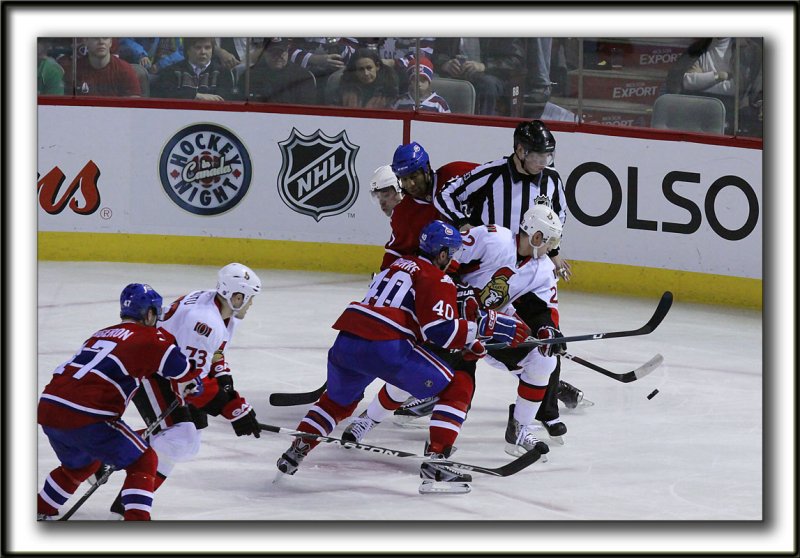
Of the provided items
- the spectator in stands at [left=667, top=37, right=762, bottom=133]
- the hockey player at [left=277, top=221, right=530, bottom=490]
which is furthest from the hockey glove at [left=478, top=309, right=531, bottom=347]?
the spectator in stands at [left=667, top=37, right=762, bottom=133]

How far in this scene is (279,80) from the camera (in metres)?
8.45

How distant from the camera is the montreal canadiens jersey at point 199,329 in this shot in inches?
182

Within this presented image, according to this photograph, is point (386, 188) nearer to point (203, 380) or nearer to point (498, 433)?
point (498, 433)

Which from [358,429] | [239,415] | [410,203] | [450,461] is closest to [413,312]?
[450,461]

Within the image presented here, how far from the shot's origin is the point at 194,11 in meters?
4.40

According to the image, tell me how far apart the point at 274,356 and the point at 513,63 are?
7.78ft

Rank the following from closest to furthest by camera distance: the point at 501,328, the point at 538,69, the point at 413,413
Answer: the point at 501,328 < the point at 413,413 < the point at 538,69

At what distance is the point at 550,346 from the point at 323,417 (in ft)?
2.89

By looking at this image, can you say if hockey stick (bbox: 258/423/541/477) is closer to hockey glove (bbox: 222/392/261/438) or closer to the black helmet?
hockey glove (bbox: 222/392/261/438)

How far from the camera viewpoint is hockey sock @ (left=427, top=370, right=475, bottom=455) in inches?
195

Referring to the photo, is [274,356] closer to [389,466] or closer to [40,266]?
[389,466]

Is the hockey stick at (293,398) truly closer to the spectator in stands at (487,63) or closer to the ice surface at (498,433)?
the ice surface at (498,433)

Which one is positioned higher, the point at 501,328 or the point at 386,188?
the point at 386,188

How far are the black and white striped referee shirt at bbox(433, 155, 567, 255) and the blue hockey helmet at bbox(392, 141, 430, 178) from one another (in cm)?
14
